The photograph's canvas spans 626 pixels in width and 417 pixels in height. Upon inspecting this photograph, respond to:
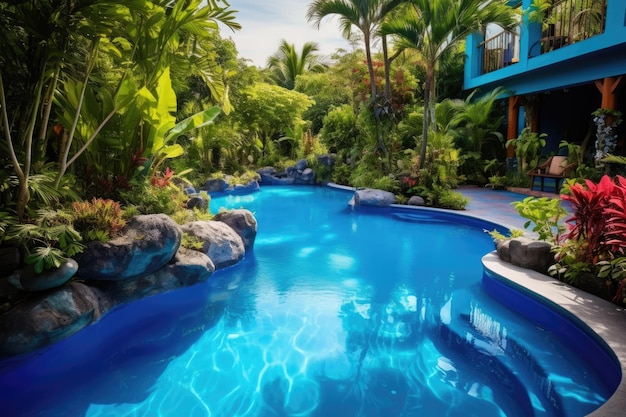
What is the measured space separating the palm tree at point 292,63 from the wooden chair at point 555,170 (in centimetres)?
1746

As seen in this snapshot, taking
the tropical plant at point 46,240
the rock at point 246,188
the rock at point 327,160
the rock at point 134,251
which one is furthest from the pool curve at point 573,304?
the rock at point 327,160

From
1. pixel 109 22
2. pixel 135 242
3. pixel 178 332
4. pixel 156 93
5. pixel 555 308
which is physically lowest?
pixel 178 332

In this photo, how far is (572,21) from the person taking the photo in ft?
35.5

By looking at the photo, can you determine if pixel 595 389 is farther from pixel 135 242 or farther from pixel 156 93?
pixel 156 93

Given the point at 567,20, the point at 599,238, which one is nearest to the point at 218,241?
the point at 599,238

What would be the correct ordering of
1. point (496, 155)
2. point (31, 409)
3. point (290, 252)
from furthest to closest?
point (496, 155) → point (290, 252) → point (31, 409)

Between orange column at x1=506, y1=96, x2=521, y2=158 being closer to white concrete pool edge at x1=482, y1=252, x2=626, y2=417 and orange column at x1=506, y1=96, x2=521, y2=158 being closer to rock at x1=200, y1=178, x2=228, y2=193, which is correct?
white concrete pool edge at x1=482, y1=252, x2=626, y2=417

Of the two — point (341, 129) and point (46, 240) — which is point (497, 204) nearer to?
point (341, 129)

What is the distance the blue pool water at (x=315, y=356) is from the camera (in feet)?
10.7

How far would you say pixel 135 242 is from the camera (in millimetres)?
4941

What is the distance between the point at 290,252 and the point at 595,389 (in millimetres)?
5166

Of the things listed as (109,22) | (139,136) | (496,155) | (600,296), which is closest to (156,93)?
(139,136)

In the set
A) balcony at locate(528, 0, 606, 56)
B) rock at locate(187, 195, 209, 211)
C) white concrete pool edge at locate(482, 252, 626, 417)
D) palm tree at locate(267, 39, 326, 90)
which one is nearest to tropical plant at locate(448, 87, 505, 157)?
balcony at locate(528, 0, 606, 56)

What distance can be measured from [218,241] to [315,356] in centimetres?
313
